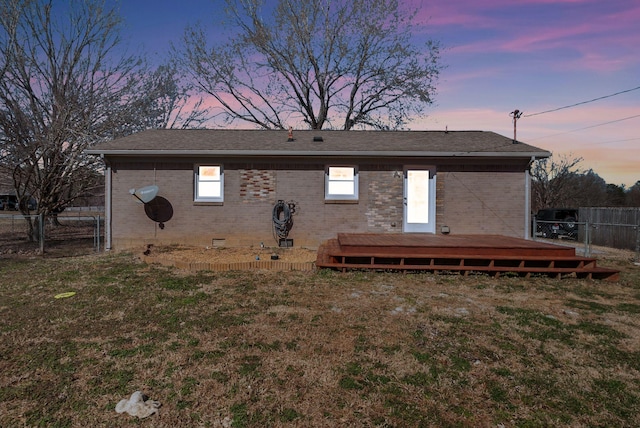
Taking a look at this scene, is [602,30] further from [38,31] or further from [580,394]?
[38,31]

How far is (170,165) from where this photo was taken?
10094mm

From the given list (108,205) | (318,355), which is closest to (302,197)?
(108,205)

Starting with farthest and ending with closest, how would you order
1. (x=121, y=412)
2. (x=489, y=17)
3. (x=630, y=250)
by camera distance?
(x=630, y=250) < (x=489, y=17) < (x=121, y=412)

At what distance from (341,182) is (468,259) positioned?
4.19 metres

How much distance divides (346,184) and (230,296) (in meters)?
5.62

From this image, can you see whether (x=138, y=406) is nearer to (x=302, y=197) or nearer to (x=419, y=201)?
(x=302, y=197)

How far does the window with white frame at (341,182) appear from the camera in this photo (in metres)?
10.1

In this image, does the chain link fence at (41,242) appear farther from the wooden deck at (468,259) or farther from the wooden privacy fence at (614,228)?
the wooden privacy fence at (614,228)

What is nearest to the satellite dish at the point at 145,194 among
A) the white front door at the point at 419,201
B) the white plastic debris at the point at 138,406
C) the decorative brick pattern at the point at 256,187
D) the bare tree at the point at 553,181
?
the decorative brick pattern at the point at 256,187

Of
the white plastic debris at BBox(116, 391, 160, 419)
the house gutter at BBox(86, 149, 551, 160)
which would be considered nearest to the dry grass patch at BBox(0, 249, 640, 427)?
the white plastic debris at BBox(116, 391, 160, 419)

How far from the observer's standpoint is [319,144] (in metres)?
10.7

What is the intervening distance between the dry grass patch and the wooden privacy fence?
1039 cm

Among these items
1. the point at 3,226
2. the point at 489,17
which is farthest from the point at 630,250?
the point at 3,226

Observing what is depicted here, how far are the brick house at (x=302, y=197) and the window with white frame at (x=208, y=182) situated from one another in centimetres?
3
